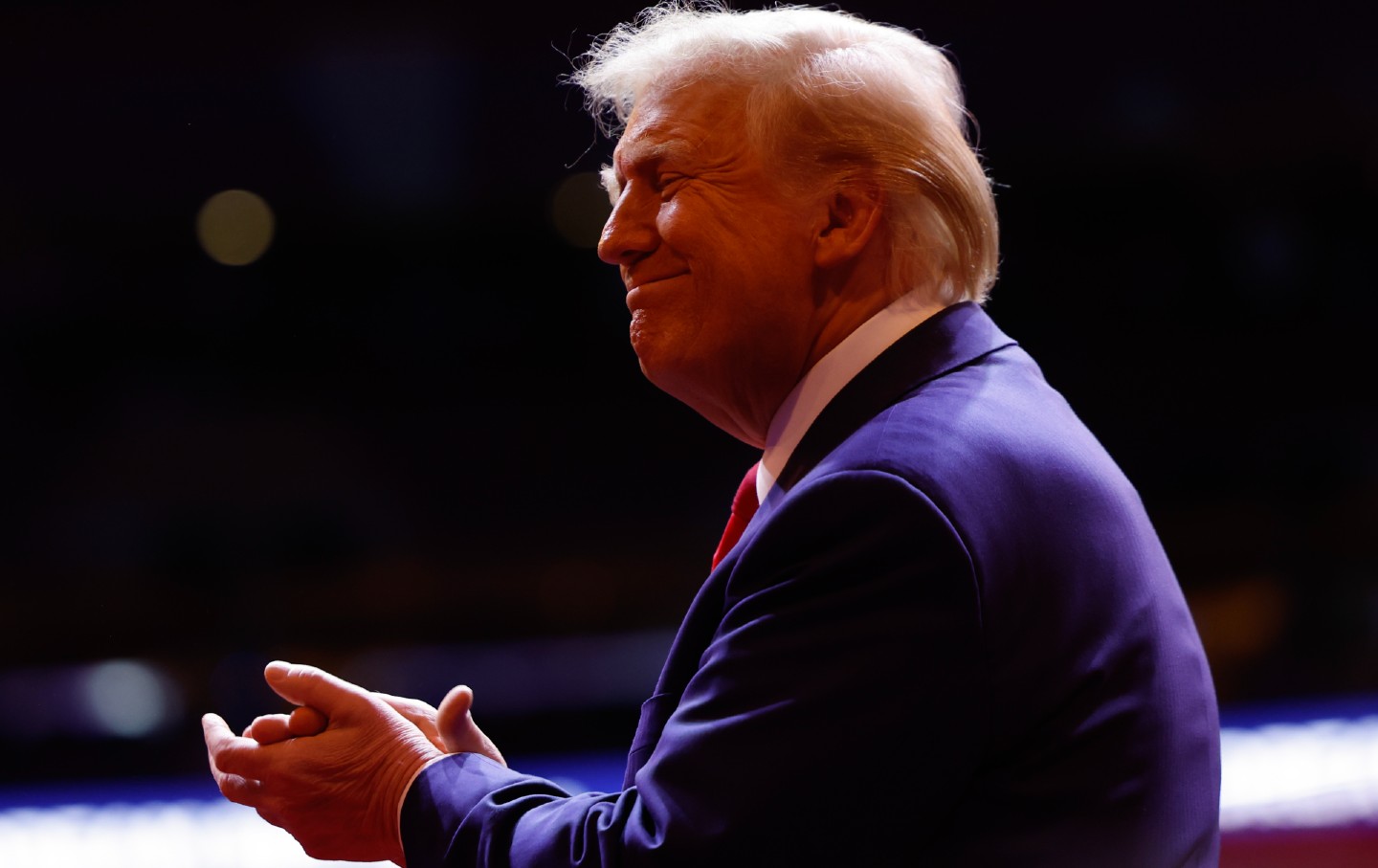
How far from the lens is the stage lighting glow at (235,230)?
5.32m

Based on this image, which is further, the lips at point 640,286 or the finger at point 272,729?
the lips at point 640,286

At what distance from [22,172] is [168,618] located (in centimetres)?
191

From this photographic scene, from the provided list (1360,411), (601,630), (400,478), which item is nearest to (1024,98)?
(1360,411)

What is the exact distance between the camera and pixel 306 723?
3.71 feet

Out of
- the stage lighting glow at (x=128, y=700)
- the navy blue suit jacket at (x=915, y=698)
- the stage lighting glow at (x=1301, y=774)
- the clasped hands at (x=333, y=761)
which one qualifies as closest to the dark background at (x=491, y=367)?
the stage lighting glow at (x=128, y=700)

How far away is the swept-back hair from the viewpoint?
1213 millimetres

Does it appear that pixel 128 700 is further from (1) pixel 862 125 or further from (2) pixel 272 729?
(1) pixel 862 125

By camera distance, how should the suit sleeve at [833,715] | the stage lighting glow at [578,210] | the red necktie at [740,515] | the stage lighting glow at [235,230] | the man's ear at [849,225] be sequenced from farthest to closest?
the stage lighting glow at [578,210] < the stage lighting glow at [235,230] < the red necktie at [740,515] < the man's ear at [849,225] < the suit sleeve at [833,715]

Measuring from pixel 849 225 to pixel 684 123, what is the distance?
0.20 m

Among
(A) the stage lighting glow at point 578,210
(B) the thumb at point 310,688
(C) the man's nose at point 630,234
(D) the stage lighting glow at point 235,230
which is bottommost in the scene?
(A) the stage lighting glow at point 578,210

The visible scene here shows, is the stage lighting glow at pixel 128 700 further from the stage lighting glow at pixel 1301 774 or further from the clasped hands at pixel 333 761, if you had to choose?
the clasped hands at pixel 333 761

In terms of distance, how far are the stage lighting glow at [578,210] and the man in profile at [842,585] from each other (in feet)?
13.7

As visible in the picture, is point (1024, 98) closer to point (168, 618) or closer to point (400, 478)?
point (400, 478)

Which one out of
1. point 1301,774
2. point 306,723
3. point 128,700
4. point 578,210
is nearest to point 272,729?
point 306,723
